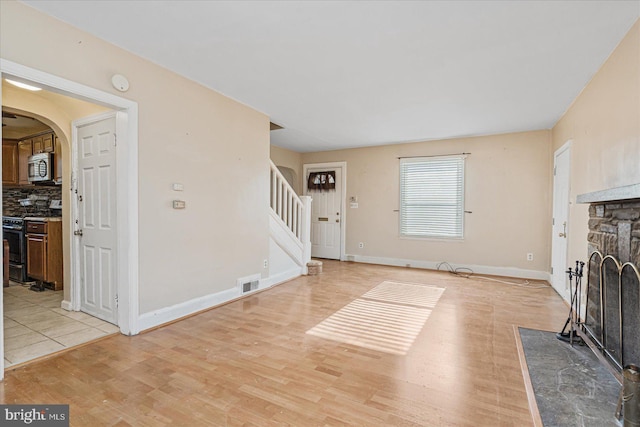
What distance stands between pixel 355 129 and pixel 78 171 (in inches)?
155

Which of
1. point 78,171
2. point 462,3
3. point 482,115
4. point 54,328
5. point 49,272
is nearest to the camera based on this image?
point 462,3

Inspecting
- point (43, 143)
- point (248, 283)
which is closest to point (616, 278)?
point (248, 283)

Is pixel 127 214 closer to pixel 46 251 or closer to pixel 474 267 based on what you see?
pixel 46 251

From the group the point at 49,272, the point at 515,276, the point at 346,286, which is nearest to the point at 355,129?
the point at 346,286

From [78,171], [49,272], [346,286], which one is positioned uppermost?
[78,171]

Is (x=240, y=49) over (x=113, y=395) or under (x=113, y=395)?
over

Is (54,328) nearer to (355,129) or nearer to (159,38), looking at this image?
(159,38)

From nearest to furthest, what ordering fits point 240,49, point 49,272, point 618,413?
point 618,413
point 240,49
point 49,272

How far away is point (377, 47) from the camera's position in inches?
104

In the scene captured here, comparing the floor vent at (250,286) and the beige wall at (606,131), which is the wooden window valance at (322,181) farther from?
the beige wall at (606,131)

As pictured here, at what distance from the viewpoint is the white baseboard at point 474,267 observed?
522 centimetres

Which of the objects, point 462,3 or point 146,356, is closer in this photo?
point 462,3

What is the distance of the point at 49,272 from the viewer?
13.5ft

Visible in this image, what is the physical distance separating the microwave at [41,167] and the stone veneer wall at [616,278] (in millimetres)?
6738
